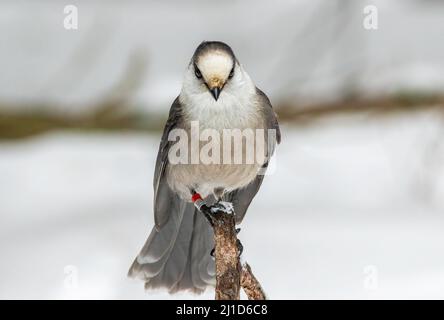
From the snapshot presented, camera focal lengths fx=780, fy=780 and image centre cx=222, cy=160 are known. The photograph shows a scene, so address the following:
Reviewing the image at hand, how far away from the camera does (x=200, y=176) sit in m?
1.71

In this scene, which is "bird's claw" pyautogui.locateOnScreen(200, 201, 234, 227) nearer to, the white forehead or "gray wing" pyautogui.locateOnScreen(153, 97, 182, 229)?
"gray wing" pyautogui.locateOnScreen(153, 97, 182, 229)

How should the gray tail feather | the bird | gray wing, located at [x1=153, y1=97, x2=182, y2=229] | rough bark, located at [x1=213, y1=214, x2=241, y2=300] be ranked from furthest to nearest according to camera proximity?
the gray tail feather, gray wing, located at [x1=153, y1=97, x2=182, y2=229], the bird, rough bark, located at [x1=213, y1=214, x2=241, y2=300]

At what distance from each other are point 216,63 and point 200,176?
28 centimetres

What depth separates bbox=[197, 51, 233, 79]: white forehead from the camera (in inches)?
60.7

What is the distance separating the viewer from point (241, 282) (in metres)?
1.52

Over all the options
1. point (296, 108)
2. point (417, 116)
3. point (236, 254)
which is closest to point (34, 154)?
point (296, 108)

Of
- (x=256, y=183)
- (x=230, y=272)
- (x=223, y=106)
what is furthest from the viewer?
(x=256, y=183)

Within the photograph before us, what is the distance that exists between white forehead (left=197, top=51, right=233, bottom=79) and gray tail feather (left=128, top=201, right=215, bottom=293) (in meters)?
0.46

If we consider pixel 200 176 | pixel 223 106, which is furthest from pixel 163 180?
pixel 223 106

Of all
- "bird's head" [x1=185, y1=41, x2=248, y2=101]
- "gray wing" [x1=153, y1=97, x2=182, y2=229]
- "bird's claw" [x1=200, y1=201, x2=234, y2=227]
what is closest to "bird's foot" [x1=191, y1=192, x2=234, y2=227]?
"bird's claw" [x1=200, y1=201, x2=234, y2=227]

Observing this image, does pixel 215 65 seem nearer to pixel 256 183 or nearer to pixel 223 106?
pixel 223 106

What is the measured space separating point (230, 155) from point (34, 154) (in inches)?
96.8

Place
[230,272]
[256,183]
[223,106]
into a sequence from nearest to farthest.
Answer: [230,272] → [223,106] → [256,183]

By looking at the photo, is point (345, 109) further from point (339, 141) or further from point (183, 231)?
point (183, 231)
